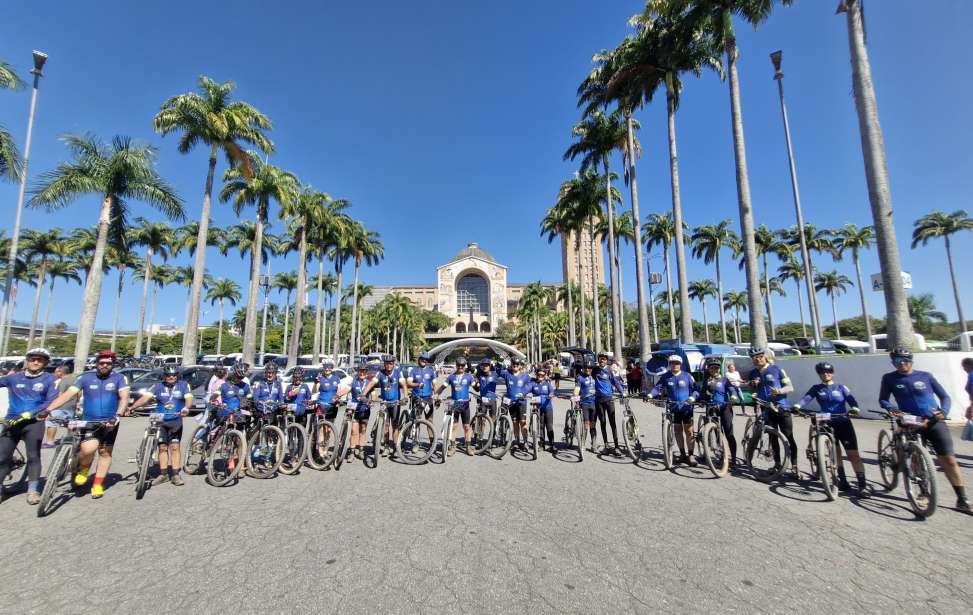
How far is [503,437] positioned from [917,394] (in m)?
6.40

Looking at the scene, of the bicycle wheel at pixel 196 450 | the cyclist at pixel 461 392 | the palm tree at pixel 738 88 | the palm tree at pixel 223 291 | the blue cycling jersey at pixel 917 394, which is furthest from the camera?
the palm tree at pixel 223 291

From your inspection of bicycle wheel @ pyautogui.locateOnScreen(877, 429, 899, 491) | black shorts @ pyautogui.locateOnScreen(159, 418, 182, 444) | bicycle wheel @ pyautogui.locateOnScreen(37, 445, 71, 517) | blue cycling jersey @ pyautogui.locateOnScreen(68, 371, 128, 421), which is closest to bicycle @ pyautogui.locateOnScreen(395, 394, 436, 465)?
black shorts @ pyautogui.locateOnScreen(159, 418, 182, 444)

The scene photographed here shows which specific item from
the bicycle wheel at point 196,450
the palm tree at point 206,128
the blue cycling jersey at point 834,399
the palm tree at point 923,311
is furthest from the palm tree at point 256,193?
the palm tree at point 923,311

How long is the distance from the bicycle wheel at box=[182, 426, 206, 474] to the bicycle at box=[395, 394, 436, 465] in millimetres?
3310

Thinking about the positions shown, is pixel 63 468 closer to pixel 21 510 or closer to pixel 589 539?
pixel 21 510

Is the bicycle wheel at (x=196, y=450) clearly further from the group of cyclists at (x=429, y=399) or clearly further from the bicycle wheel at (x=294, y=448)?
the bicycle wheel at (x=294, y=448)

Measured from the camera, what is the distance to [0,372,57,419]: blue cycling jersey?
216 inches

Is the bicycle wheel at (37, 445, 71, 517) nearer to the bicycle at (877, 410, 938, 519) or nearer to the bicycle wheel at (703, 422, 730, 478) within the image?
the bicycle wheel at (703, 422, 730, 478)

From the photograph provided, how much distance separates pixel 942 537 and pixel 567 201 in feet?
105

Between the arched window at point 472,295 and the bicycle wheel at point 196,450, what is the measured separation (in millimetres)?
93059

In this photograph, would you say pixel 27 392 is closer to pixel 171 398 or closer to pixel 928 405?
pixel 171 398

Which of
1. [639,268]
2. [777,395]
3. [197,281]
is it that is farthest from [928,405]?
[197,281]

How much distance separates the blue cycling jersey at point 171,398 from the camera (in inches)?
247

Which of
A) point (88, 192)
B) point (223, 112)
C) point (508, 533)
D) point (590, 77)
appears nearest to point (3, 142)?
point (88, 192)
